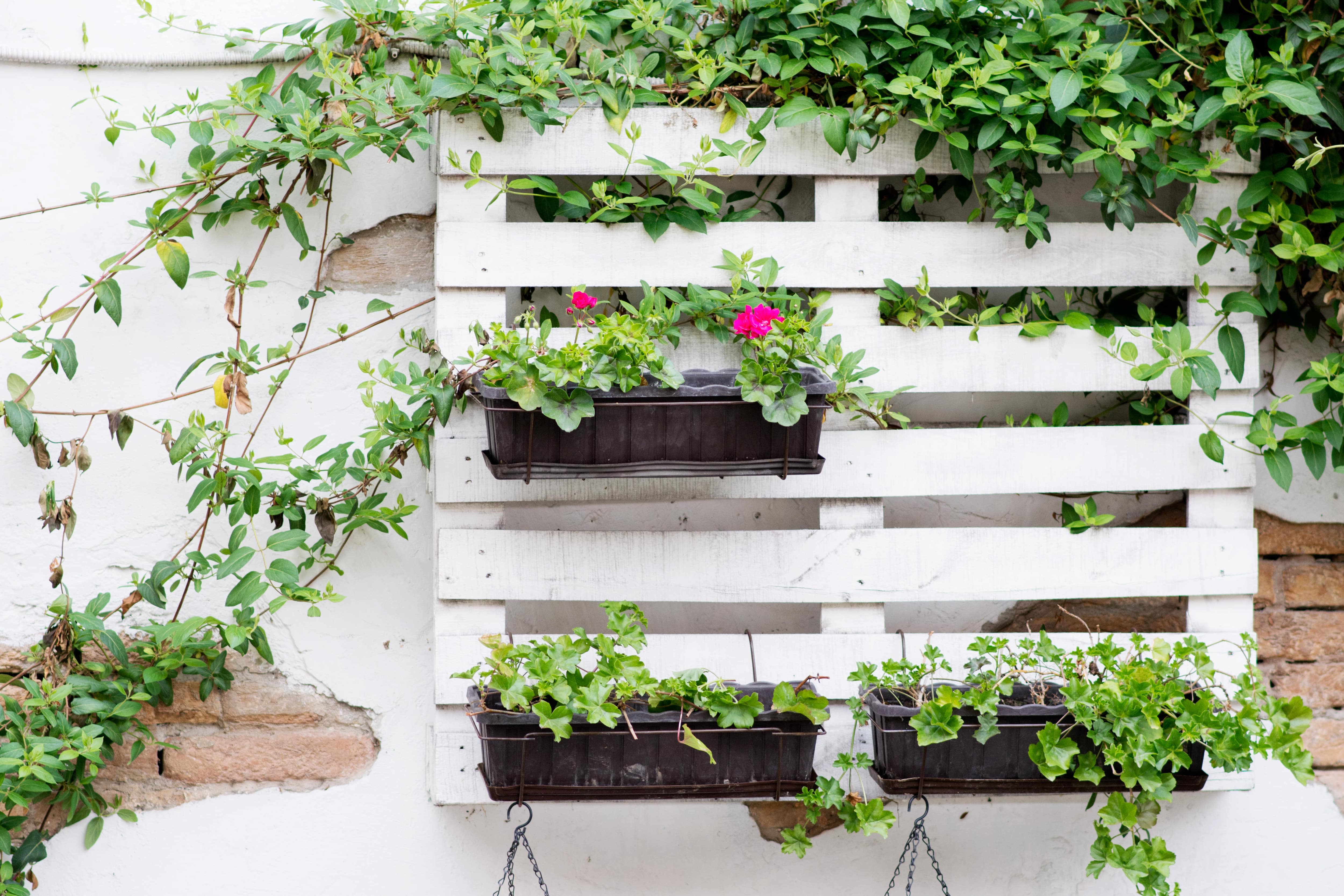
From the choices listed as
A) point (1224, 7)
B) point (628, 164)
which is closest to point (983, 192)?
point (1224, 7)

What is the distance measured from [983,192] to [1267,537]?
787mm

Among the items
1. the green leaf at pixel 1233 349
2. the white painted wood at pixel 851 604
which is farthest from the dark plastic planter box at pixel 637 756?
the green leaf at pixel 1233 349

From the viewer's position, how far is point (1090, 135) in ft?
5.09

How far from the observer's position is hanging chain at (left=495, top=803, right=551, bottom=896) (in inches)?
59.2

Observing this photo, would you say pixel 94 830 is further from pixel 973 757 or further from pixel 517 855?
pixel 973 757

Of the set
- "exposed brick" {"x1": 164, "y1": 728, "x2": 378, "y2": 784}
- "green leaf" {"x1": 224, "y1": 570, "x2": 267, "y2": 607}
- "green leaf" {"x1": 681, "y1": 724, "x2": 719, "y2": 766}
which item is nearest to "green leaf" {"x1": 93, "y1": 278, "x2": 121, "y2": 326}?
"green leaf" {"x1": 224, "y1": 570, "x2": 267, "y2": 607}

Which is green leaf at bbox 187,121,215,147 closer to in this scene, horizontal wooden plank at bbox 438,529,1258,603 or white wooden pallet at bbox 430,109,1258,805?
white wooden pallet at bbox 430,109,1258,805

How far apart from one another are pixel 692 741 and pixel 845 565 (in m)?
0.41

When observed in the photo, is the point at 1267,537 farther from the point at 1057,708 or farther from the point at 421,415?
the point at 421,415

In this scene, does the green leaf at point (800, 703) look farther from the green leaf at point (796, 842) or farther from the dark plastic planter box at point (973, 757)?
the green leaf at point (796, 842)

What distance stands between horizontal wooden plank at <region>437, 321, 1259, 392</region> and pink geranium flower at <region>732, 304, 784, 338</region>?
7.3 inches

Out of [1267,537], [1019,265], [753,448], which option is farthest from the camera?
[1267,537]

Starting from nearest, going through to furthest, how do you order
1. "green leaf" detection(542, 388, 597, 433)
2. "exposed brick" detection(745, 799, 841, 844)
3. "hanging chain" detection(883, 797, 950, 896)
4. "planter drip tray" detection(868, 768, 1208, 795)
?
"green leaf" detection(542, 388, 597, 433)
"planter drip tray" detection(868, 768, 1208, 795)
"hanging chain" detection(883, 797, 950, 896)
"exposed brick" detection(745, 799, 841, 844)

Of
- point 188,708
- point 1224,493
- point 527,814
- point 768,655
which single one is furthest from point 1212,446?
point 188,708
